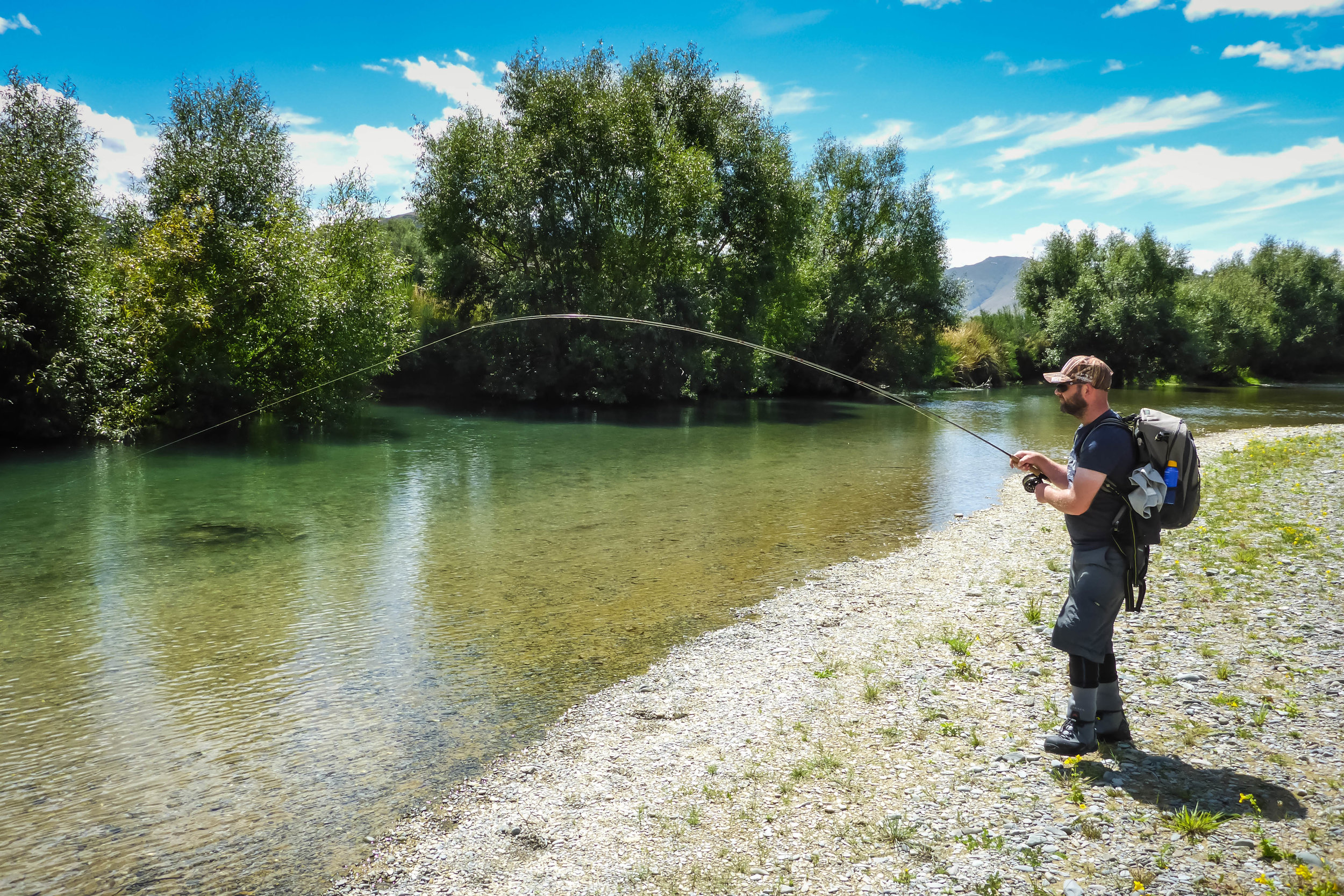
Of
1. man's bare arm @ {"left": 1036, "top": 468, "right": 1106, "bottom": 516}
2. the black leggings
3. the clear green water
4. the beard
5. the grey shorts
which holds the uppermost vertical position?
the beard

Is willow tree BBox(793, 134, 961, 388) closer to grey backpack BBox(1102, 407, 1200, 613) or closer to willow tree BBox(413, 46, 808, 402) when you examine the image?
willow tree BBox(413, 46, 808, 402)

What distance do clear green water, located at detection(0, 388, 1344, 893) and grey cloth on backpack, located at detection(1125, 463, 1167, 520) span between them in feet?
17.2

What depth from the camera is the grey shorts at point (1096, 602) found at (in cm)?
521

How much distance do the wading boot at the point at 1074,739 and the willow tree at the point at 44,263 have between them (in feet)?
90.1

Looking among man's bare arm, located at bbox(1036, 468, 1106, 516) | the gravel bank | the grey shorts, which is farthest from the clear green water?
man's bare arm, located at bbox(1036, 468, 1106, 516)

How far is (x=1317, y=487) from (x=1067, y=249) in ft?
195

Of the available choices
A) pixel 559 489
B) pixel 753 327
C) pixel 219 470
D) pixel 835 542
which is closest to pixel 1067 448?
pixel 835 542

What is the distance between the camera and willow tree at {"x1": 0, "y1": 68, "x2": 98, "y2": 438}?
2236cm

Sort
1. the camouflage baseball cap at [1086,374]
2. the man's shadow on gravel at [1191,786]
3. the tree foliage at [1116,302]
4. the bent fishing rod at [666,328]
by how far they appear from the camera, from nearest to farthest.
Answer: the man's shadow on gravel at [1191,786] → the camouflage baseball cap at [1086,374] → the bent fishing rod at [666,328] → the tree foliage at [1116,302]

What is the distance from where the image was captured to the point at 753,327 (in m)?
43.1

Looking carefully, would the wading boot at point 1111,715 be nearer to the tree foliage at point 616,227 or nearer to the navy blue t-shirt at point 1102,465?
the navy blue t-shirt at point 1102,465

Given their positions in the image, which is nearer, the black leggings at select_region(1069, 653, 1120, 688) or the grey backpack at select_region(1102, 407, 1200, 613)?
the grey backpack at select_region(1102, 407, 1200, 613)

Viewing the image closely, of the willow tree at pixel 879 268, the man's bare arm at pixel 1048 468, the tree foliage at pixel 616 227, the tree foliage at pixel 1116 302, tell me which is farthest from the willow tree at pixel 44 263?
the tree foliage at pixel 1116 302

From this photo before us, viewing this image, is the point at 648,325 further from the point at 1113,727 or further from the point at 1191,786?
the point at 1191,786
